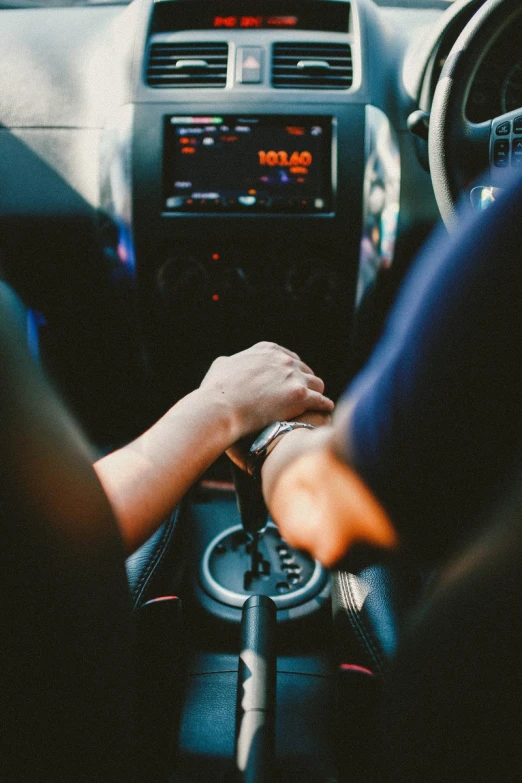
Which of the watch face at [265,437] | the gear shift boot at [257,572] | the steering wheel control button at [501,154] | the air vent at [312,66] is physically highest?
the air vent at [312,66]

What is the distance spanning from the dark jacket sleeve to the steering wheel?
0.74 meters

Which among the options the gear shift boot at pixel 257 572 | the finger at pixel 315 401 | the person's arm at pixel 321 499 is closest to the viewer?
the person's arm at pixel 321 499

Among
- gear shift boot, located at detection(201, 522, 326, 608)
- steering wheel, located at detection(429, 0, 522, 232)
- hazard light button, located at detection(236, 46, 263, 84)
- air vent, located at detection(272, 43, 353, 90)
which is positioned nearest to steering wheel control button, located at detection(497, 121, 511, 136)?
steering wheel, located at detection(429, 0, 522, 232)

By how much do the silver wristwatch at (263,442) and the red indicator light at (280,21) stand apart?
3.78ft

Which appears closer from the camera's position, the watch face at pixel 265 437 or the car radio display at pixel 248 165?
the watch face at pixel 265 437

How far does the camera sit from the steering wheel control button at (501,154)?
1164 millimetres

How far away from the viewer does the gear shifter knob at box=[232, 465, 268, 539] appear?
1179 millimetres

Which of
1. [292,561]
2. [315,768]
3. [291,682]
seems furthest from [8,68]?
[315,768]

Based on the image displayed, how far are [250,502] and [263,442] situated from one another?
0.30 metres

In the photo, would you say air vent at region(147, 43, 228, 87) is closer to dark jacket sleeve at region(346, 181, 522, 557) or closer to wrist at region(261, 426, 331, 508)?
wrist at region(261, 426, 331, 508)

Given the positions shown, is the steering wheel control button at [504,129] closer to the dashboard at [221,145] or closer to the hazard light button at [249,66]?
the dashboard at [221,145]

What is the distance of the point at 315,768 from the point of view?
1.14m

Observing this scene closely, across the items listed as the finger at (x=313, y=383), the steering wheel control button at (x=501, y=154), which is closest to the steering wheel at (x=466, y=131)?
the steering wheel control button at (x=501, y=154)

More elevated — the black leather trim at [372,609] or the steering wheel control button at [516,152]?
the steering wheel control button at [516,152]
